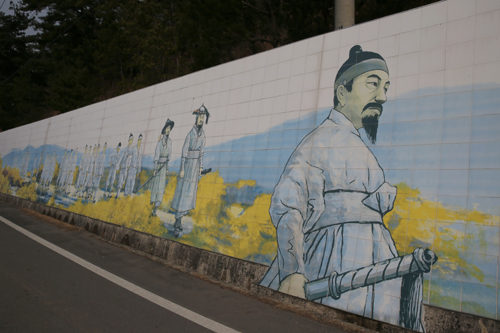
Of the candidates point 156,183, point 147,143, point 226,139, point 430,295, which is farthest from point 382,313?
point 147,143

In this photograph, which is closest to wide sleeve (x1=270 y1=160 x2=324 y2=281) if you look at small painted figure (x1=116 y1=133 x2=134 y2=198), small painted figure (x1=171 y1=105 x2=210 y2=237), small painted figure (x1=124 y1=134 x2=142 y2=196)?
small painted figure (x1=171 y1=105 x2=210 y2=237)

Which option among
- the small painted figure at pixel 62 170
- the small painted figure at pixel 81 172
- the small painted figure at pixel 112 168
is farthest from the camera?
the small painted figure at pixel 62 170

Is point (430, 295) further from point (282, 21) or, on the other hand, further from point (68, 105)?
point (68, 105)

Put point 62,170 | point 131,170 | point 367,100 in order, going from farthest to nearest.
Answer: point 62,170
point 131,170
point 367,100

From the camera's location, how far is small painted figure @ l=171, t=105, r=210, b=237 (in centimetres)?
859

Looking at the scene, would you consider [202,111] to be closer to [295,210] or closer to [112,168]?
[295,210]

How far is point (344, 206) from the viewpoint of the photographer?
5.57 metres

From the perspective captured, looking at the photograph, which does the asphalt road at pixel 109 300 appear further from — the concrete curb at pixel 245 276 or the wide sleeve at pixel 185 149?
the wide sleeve at pixel 185 149

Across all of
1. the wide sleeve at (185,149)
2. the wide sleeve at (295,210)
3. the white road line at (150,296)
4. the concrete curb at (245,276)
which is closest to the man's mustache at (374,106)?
the wide sleeve at (295,210)

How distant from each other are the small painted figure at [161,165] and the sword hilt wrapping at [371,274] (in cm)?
537

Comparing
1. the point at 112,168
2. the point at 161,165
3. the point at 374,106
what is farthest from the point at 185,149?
the point at 374,106

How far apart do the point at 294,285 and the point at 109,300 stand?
117 inches

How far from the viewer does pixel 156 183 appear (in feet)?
32.9

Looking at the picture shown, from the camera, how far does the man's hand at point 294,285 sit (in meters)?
5.73
